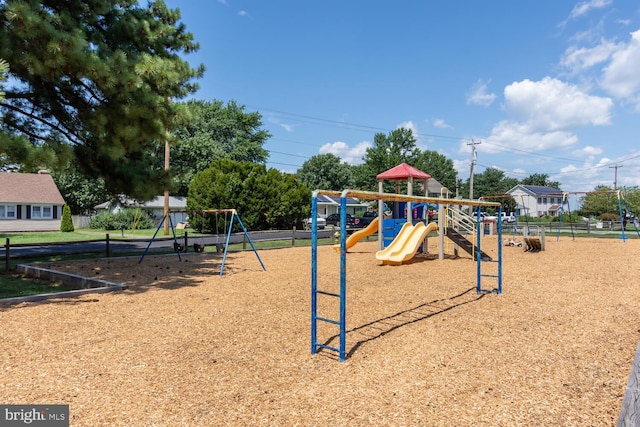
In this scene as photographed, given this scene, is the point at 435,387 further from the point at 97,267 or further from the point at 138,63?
the point at 97,267

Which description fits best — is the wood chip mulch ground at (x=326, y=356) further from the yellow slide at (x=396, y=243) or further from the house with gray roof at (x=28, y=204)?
the house with gray roof at (x=28, y=204)

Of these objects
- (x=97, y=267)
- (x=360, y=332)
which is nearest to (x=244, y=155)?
(x=97, y=267)

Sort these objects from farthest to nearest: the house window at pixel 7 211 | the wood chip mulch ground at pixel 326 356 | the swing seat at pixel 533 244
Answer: the house window at pixel 7 211, the swing seat at pixel 533 244, the wood chip mulch ground at pixel 326 356

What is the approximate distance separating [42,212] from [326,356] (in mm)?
39913

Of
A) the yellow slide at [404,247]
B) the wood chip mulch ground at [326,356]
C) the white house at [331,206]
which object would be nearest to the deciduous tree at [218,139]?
the white house at [331,206]

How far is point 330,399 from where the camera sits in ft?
13.1

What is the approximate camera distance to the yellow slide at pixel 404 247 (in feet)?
42.5

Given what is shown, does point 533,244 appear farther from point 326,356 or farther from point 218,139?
point 218,139

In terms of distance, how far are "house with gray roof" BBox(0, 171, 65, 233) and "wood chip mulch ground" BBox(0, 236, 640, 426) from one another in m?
32.8

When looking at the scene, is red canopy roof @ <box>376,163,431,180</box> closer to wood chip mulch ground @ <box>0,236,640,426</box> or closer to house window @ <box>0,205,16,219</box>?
wood chip mulch ground @ <box>0,236,640,426</box>

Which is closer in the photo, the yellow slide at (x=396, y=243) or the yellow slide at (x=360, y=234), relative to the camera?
the yellow slide at (x=396, y=243)

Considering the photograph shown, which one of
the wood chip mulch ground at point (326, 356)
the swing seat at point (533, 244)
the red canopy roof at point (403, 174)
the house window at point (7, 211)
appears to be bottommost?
the wood chip mulch ground at point (326, 356)

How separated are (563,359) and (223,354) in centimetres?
398

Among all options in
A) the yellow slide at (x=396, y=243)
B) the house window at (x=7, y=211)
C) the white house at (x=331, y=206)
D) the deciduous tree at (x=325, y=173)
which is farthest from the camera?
the deciduous tree at (x=325, y=173)
